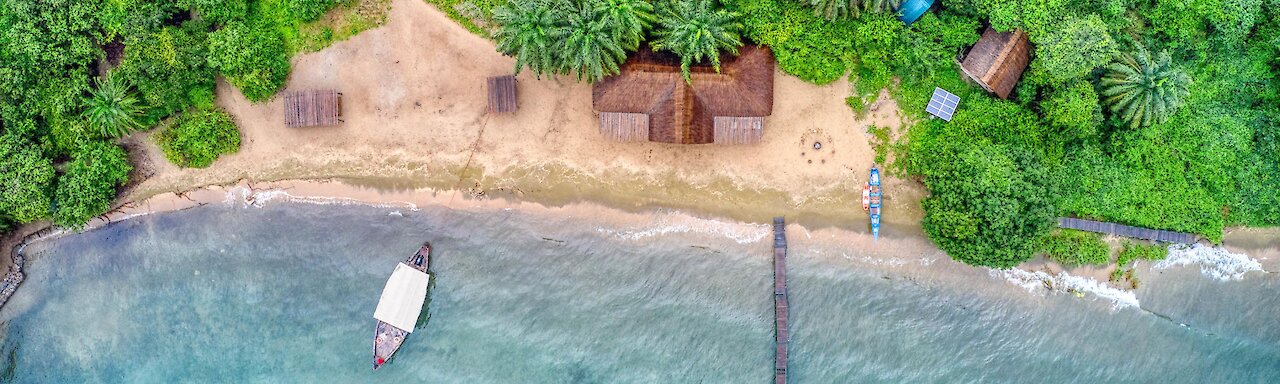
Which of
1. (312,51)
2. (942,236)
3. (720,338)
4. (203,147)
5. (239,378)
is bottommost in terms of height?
(239,378)

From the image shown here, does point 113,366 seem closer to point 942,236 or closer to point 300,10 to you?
point 300,10

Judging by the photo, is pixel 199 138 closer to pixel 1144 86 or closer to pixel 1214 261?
pixel 1144 86

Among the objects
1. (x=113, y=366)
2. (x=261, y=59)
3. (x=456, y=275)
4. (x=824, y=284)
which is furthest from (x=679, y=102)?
(x=113, y=366)

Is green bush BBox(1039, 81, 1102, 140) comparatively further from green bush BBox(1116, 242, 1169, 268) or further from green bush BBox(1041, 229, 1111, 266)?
green bush BBox(1116, 242, 1169, 268)

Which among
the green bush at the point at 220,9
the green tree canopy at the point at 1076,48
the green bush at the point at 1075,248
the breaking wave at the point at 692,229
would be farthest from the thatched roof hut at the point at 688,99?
the green bush at the point at 220,9

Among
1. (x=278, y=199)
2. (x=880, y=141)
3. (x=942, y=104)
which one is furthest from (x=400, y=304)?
(x=942, y=104)

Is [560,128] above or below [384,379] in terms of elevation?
above
